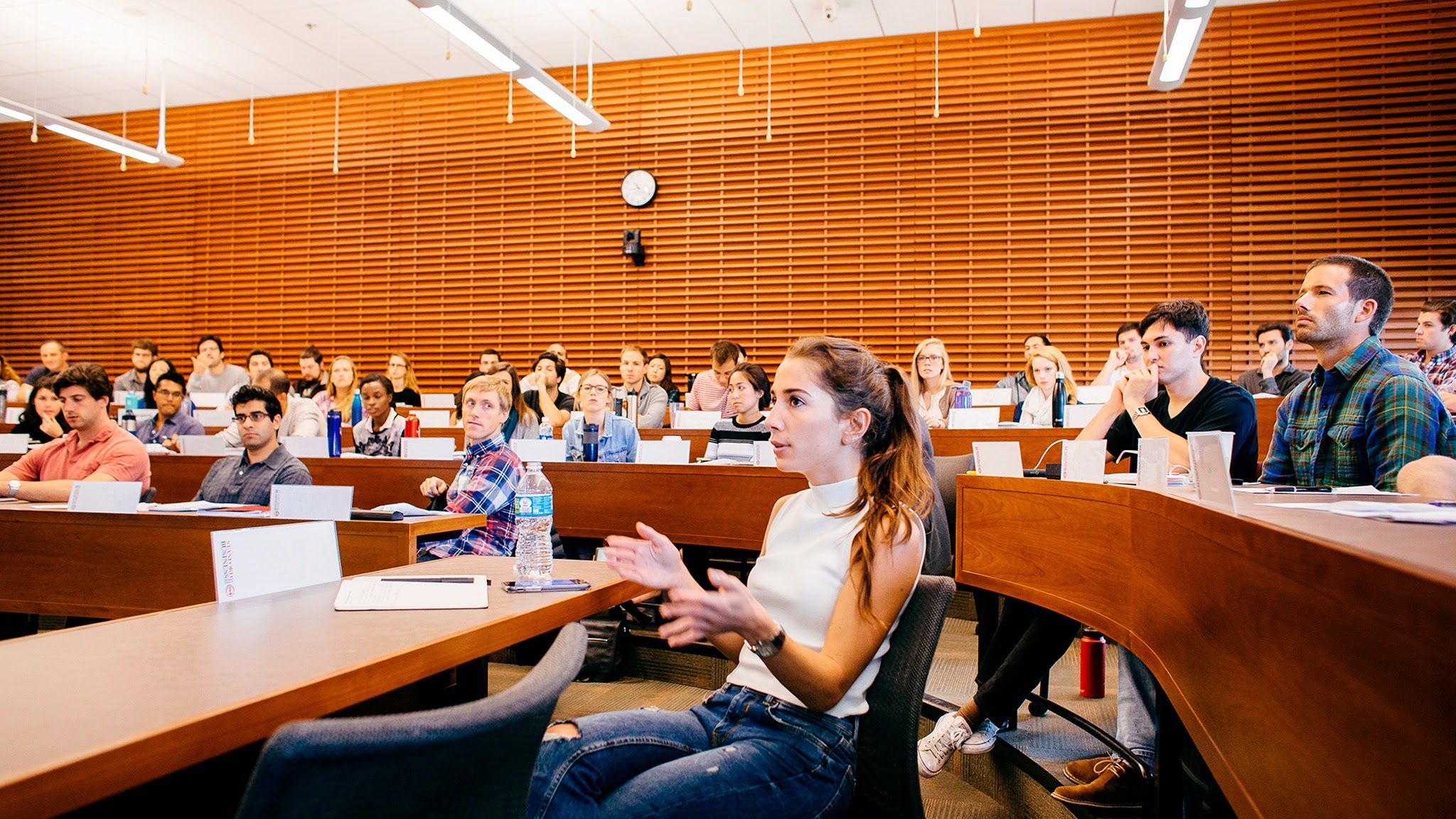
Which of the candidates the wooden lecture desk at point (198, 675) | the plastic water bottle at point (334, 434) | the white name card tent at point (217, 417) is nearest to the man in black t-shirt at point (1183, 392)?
the wooden lecture desk at point (198, 675)

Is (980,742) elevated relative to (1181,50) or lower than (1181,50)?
lower

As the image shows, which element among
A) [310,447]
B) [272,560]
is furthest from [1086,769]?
[310,447]

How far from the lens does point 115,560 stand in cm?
264

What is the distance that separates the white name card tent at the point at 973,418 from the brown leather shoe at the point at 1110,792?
116 inches

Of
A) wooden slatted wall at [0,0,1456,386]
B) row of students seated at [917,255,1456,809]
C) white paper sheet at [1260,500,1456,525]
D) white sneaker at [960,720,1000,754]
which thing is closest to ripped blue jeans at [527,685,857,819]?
white paper sheet at [1260,500,1456,525]

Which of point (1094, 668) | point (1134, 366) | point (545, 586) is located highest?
point (1134, 366)

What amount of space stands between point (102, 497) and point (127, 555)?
0.83 feet

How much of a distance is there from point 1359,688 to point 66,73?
1102 centimetres

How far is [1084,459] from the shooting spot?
250cm

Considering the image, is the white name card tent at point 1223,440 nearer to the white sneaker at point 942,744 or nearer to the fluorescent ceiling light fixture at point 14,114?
the white sneaker at point 942,744

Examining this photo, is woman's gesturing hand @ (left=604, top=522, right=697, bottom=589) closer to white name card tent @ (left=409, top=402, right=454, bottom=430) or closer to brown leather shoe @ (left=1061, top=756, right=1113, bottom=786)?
brown leather shoe @ (left=1061, top=756, right=1113, bottom=786)

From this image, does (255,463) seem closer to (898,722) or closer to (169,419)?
(169,419)

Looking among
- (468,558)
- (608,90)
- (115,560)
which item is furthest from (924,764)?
(608,90)

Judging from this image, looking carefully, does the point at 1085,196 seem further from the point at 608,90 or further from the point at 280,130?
the point at 280,130
